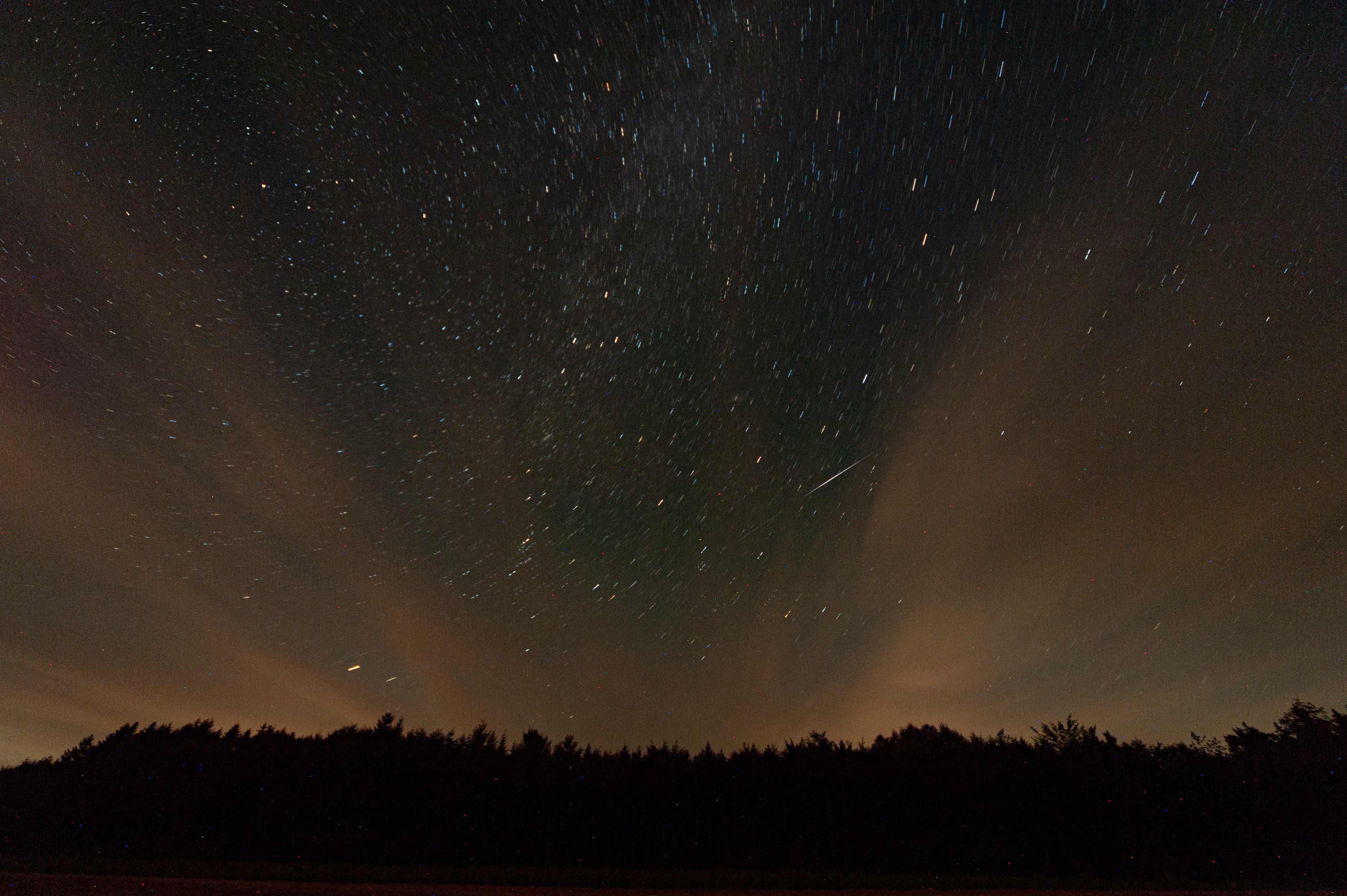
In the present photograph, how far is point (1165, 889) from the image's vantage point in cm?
1688

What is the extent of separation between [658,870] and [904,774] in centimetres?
1432

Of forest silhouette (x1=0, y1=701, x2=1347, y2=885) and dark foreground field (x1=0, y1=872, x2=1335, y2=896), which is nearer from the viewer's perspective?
dark foreground field (x1=0, y1=872, x2=1335, y2=896)

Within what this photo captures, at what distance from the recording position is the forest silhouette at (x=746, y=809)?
2272 cm

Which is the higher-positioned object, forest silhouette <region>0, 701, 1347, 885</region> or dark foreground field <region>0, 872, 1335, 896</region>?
forest silhouette <region>0, 701, 1347, 885</region>

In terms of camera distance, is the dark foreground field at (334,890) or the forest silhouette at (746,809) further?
the forest silhouette at (746,809)

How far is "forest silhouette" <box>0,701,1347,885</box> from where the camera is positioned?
22.7m

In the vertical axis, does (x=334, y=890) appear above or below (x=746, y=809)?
below

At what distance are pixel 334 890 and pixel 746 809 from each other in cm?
1974

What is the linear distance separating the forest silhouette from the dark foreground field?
6.67m

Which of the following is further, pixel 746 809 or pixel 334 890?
pixel 746 809

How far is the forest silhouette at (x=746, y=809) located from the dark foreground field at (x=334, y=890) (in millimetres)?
6666

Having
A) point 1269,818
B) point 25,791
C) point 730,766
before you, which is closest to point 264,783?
point 25,791

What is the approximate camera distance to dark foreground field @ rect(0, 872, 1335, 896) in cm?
1176

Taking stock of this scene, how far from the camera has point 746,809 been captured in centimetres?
2703
